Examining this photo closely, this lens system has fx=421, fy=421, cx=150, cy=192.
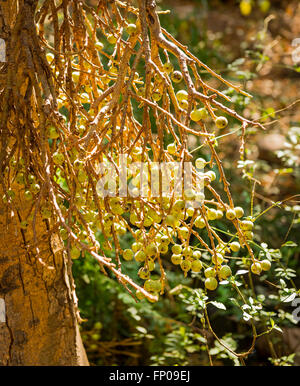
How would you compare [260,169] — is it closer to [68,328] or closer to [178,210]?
[68,328]

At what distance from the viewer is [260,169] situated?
10.5 ft

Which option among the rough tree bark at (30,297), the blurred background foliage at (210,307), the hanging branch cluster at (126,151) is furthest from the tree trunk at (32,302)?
A: the blurred background foliage at (210,307)

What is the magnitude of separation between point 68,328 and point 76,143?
2.13 feet

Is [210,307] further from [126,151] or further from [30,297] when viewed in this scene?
[126,151]

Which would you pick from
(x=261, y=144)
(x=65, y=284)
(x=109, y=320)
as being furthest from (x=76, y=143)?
(x=261, y=144)

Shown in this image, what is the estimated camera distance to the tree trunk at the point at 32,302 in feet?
3.71

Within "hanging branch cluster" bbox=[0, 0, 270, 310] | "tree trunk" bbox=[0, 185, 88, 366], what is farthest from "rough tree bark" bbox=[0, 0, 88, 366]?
"hanging branch cluster" bbox=[0, 0, 270, 310]

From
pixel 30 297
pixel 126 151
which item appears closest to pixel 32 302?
pixel 30 297

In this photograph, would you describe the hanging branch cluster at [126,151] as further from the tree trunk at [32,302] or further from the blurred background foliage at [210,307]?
the blurred background foliage at [210,307]

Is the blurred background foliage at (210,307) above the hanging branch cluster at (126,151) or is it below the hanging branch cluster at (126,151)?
below

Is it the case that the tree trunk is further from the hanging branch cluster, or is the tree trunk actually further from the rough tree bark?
the hanging branch cluster

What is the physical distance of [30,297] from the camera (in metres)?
1.17

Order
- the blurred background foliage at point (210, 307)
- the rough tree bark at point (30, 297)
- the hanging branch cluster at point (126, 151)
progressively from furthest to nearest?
1. the blurred background foliage at point (210, 307)
2. the rough tree bark at point (30, 297)
3. the hanging branch cluster at point (126, 151)

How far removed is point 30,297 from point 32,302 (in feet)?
0.05
